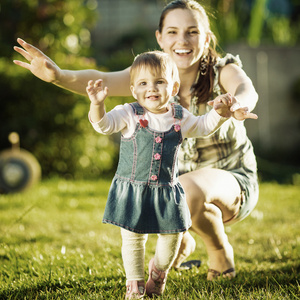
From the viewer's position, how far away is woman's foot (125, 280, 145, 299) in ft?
6.37

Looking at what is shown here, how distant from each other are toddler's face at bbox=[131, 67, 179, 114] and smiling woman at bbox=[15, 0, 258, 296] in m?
0.40

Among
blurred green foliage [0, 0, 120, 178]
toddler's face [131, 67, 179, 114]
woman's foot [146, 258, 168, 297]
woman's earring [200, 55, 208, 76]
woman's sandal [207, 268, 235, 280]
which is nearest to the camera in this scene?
toddler's face [131, 67, 179, 114]

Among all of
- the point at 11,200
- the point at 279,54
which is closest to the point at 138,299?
the point at 11,200

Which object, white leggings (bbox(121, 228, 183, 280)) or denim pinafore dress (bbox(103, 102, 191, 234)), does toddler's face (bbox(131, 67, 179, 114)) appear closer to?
denim pinafore dress (bbox(103, 102, 191, 234))

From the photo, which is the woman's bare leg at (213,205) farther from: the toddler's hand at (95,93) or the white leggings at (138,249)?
the toddler's hand at (95,93)

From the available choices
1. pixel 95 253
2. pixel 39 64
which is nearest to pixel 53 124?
pixel 95 253

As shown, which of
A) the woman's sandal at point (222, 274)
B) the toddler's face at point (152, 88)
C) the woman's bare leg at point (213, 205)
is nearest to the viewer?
the toddler's face at point (152, 88)

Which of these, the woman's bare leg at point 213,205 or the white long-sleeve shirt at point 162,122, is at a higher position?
the white long-sleeve shirt at point 162,122

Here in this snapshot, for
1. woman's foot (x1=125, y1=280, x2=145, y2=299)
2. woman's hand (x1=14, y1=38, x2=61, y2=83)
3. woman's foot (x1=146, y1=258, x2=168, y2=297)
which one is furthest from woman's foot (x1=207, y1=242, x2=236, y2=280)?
woman's hand (x1=14, y1=38, x2=61, y2=83)

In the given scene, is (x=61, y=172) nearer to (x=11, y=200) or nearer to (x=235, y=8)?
(x=11, y=200)

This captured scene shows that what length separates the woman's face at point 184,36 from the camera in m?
2.28

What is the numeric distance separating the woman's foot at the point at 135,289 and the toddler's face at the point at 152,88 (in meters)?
0.71

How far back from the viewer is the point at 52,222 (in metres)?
3.81

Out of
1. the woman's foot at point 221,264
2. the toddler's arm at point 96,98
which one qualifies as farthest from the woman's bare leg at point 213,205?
the toddler's arm at point 96,98
